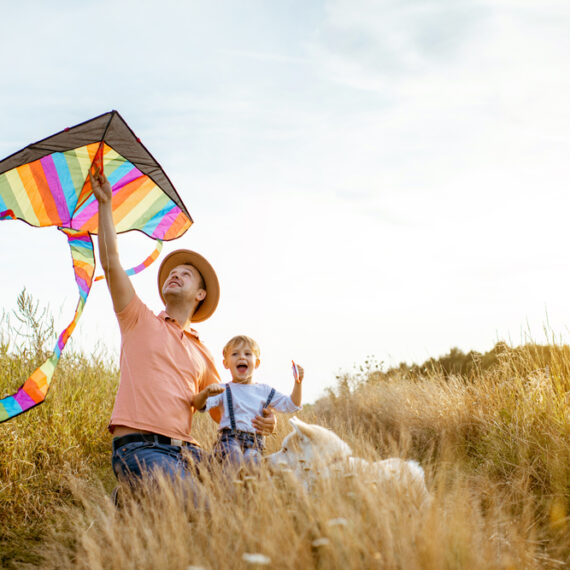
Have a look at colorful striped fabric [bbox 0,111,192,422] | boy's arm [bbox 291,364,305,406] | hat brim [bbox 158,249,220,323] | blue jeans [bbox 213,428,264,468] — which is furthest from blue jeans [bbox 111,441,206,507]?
hat brim [bbox 158,249,220,323]

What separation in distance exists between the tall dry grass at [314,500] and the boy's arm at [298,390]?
1.70ft

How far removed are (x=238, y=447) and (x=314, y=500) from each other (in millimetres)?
1183

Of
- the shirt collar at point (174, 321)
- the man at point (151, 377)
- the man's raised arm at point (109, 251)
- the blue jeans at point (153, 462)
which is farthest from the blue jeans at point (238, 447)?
the man's raised arm at point (109, 251)

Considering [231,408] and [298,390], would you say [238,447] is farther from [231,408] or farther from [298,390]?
[298,390]

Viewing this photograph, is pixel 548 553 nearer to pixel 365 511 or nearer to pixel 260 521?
pixel 365 511

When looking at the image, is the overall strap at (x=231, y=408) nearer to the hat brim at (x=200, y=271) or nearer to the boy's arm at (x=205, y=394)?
the boy's arm at (x=205, y=394)

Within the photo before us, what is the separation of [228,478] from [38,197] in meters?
2.50

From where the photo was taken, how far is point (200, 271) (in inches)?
186

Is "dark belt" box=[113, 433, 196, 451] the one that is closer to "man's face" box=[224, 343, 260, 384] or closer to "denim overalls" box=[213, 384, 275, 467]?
"denim overalls" box=[213, 384, 275, 467]

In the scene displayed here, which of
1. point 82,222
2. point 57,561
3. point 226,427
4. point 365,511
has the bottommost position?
point 57,561

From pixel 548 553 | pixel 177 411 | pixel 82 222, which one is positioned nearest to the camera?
pixel 548 553

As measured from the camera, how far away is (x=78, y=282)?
4.34 m

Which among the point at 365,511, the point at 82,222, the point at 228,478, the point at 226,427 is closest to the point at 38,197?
the point at 82,222

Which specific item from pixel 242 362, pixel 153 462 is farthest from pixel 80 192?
pixel 153 462
